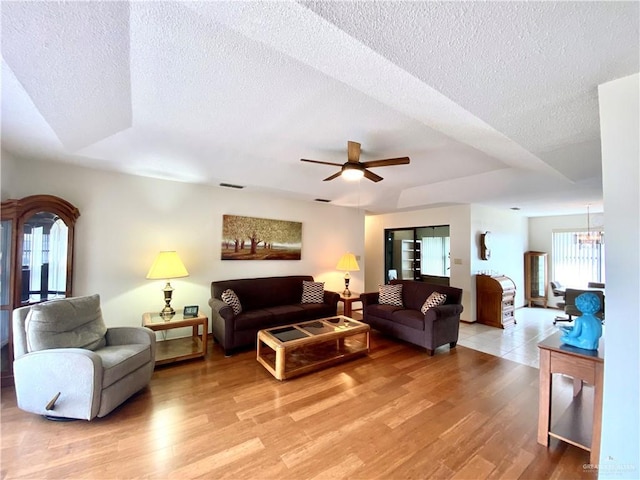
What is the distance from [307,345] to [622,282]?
2.91 metres

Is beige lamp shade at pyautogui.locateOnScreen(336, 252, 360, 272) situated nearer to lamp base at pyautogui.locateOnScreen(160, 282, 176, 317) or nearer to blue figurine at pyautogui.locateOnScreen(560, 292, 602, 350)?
lamp base at pyautogui.locateOnScreen(160, 282, 176, 317)

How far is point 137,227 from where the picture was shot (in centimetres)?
369

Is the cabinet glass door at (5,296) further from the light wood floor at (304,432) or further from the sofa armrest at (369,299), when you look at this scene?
the sofa armrest at (369,299)

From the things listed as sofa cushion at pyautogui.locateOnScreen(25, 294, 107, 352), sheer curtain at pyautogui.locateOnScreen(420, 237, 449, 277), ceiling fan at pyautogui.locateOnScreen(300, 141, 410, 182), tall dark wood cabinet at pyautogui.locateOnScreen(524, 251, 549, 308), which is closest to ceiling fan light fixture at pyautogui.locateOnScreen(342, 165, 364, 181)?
ceiling fan at pyautogui.locateOnScreen(300, 141, 410, 182)

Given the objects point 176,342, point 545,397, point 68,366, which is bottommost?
point 176,342

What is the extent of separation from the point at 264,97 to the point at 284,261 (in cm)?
335

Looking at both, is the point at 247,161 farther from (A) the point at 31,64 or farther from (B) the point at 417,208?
(B) the point at 417,208

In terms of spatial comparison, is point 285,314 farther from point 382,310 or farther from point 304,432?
point 304,432

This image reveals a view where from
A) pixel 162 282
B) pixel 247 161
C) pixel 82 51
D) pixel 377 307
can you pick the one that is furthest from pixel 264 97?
pixel 377 307

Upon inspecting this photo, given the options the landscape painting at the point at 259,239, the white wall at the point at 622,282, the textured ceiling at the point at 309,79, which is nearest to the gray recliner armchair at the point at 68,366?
the textured ceiling at the point at 309,79

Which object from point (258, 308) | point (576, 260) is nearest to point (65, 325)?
point (258, 308)

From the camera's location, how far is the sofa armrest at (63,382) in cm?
202

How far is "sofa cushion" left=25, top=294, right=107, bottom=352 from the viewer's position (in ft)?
7.09

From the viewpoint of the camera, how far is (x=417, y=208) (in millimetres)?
5785
